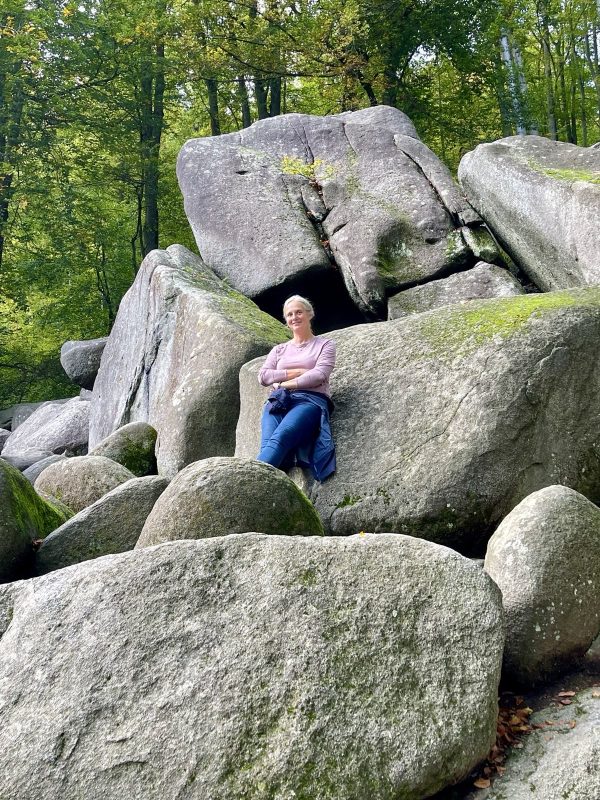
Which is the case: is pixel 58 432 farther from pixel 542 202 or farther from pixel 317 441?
→ pixel 317 441

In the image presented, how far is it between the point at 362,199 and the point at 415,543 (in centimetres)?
1034

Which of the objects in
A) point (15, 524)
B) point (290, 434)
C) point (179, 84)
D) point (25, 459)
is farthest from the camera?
point (179, 84)

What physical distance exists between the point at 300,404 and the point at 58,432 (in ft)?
37.7

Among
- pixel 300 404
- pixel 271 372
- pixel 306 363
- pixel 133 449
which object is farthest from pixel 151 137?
pixel 300 404

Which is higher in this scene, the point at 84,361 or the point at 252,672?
the point at 84,361

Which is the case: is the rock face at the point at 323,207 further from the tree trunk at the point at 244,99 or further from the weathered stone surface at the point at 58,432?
the tree trunk at the point at 244,99

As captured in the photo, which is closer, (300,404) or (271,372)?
(300,404)

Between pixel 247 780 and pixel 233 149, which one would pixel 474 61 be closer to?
pixel 233 149

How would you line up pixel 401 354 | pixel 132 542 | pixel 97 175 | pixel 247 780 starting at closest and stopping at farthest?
pixel 247 780
pixel 132 542
pixel 401 354
pixel 97 175

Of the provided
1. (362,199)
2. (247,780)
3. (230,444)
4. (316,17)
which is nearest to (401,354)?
(230,444)

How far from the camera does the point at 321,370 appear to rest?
7.21 m

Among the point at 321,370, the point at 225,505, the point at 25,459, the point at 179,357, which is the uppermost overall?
the point at 179,357

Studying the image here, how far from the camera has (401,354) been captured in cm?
740

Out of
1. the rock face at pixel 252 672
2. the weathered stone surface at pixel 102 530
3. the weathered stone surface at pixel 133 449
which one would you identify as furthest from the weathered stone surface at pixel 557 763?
the weathered stone surface at pixel 133 449
